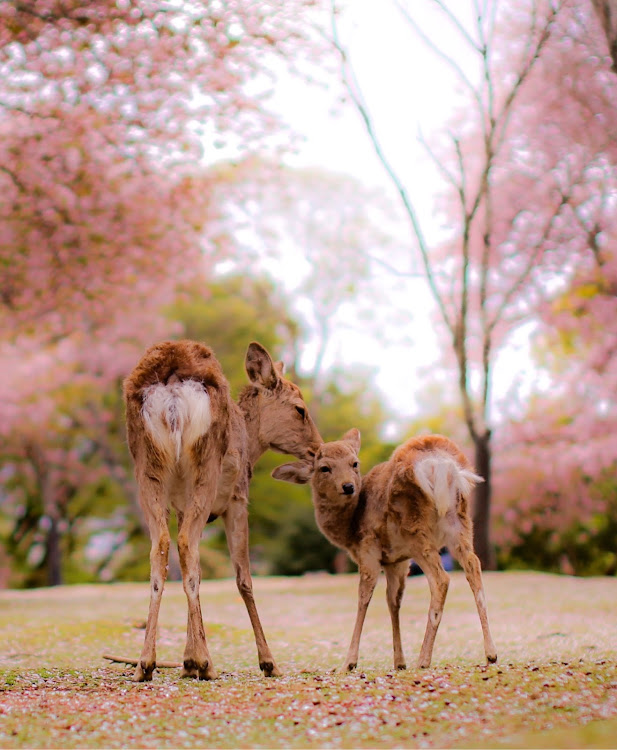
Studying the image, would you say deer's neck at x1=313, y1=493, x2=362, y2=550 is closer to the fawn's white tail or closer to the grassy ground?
the fawn's white tail

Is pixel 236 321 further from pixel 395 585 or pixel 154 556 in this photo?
pixel 154 556

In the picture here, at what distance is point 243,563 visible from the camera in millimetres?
6785

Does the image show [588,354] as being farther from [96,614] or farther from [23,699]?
[23,699]

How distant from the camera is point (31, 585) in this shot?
92.0 feet

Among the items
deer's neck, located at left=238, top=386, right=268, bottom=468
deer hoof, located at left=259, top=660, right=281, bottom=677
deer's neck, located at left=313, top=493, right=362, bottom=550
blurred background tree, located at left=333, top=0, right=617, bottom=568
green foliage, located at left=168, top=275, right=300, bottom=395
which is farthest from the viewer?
green foliage, located at left=168, top=275, right=300, bottom=395

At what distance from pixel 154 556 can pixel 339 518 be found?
179cm

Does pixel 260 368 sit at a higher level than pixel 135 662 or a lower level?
higher

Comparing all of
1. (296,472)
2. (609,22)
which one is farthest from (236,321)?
(296,472)

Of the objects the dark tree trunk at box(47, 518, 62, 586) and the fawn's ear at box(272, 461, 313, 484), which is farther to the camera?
the dark tree trunk at box(47, 518, 62, 586)

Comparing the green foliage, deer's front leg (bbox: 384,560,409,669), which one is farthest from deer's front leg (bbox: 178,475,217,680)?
the green foliage

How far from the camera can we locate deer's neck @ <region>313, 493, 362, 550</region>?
23.9ft

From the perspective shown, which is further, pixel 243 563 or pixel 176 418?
pixel 243 563

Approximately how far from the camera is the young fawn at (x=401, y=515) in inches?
260

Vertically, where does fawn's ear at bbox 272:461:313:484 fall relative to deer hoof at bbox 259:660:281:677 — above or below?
above
